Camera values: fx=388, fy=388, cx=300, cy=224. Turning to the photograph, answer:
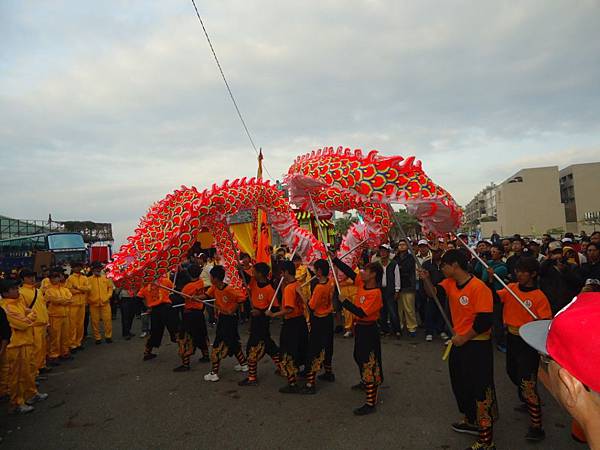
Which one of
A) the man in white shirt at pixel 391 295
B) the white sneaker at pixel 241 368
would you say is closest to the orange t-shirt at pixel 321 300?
the white sneaker at pixel 241 368

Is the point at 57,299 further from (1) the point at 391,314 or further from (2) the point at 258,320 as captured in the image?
(1) the point at 391,314

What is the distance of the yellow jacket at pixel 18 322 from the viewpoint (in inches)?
157

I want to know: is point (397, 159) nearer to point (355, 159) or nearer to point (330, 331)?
point (355, 159)

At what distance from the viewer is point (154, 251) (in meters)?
4.52

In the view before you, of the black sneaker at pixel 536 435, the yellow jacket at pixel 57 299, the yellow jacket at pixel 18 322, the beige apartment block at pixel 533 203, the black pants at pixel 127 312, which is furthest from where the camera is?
the beige apartment block at pixel 533 203

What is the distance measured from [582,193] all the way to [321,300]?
4613cm

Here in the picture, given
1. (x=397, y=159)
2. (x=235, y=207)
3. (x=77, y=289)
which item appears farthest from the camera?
(x=77, y=289)

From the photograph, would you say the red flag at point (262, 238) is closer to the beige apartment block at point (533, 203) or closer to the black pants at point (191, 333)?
the black pants at point (191, 333)

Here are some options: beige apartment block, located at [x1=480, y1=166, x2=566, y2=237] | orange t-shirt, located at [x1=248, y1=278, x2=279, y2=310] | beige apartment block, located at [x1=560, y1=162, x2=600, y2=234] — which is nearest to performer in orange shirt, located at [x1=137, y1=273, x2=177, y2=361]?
orange t-shirt, located at [x1=248, y1=278, x2=279, y2=310]

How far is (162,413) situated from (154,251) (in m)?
1.73

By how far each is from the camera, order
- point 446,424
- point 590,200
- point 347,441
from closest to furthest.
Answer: point 347,441
point 446,424
point 590,200

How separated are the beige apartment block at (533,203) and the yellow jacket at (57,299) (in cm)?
4336

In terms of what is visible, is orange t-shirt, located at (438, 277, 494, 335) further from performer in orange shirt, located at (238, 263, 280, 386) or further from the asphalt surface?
performer in orange shirt, located at (238, 263, 280, 386)

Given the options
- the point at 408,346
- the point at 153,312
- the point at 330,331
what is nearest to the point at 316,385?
the point at 330,331
